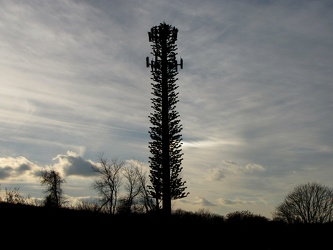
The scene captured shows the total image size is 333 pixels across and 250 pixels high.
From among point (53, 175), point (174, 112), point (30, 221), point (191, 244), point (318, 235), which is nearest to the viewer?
point (30, 221)

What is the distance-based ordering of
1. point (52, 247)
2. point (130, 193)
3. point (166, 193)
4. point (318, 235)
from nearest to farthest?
point (52, 247) < point (318, 235) < point (166, 193) < point (130, 193)

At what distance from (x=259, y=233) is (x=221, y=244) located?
414 centimetres

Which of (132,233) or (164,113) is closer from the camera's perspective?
(132,233)

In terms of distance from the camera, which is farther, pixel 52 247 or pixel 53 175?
pixel 53 175

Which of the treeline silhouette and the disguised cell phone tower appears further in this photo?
the disguised cell phone tower

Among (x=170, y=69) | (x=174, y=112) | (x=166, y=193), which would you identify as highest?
(x=170, y=69)

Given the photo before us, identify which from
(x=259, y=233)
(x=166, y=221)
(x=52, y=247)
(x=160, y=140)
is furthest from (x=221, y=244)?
(x=160, y=140)

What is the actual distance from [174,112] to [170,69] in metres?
4.17

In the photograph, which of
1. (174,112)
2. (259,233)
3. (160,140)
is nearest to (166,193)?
(160,140)

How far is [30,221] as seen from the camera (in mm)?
11594

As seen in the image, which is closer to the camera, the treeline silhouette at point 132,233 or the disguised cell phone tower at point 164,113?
the treeline silhouette at point 132,233

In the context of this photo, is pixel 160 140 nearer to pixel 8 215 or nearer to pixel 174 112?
pixel 174 112

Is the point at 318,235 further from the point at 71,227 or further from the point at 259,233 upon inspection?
the point at 71,227

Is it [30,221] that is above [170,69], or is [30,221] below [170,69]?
below
